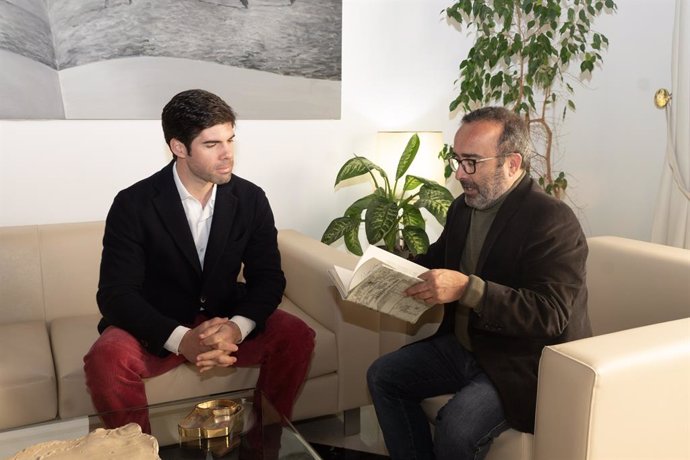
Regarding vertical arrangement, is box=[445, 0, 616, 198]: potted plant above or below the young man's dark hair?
above

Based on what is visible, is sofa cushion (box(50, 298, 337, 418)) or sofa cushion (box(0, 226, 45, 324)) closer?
sofa cushion (box(50, 298, 337, 418))

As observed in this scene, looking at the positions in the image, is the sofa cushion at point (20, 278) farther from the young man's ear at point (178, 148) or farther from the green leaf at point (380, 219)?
the green leaf at point (380, 219)

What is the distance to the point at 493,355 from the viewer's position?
1.91 metres

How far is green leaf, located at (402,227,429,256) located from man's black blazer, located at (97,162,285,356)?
99cm

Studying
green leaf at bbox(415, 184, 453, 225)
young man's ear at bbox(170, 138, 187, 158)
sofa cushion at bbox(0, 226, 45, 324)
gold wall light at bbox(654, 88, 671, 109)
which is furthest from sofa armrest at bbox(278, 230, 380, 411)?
gold wall light at bbox(654, 88, 671, 109)

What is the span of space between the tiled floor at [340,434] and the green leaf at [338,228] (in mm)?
850

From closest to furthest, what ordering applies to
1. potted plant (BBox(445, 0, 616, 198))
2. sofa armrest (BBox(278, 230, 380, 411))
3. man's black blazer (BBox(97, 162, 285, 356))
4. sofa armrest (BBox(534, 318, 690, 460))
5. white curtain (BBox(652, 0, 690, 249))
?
sofa armrest (BBox(534, 318, 690, 460)) → man's black blazer (BBox(97, 162, 285, 356)) → sofa armrest (BBox(278, 230, 380, 411)) → white curtain (BBox(652, 0, 690, 249)) → potted plant (BBox(445, 0, 616, 198))

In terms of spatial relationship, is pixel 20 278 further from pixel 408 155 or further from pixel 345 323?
pixel 408 155

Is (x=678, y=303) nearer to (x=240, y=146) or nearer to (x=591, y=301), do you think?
(x=591, y=301)

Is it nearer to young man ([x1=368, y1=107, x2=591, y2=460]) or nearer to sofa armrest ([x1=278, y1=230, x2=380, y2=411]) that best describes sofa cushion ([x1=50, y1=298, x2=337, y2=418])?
sofa armrest ([x1=278, y1=230, x2=380, y2=411])

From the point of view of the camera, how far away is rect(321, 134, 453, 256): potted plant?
3.24 metres

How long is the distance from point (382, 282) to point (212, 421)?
1.92ft

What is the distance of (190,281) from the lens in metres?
2.35

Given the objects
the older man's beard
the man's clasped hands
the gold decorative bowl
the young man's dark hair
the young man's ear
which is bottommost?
the gold decorative bowl
